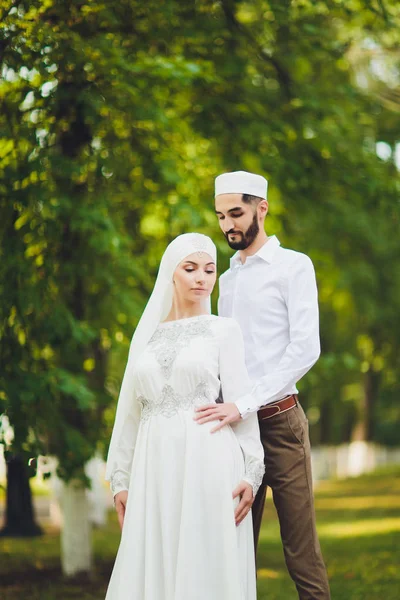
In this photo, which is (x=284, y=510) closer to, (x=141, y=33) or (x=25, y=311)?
(x=25, y=311)

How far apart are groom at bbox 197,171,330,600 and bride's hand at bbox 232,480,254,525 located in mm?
274

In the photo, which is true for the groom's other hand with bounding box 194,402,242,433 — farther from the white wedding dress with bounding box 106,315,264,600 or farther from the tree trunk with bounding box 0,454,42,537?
the tree trunk with bounding box 0,454,42,537

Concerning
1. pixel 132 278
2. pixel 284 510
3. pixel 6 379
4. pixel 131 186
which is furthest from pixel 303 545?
pixel 131 186

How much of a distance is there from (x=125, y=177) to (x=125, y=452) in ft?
16.5

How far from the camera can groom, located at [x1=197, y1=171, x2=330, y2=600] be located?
180 inches

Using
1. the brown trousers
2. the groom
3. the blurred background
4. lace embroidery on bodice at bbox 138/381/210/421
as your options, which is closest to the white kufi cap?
the groom

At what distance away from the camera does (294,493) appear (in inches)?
183

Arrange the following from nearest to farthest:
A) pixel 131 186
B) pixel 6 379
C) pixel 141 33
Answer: pixel 6 379
pixel 141 33
pixel 131 186

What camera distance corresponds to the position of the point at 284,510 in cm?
466

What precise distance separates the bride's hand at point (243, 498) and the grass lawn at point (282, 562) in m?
4.24

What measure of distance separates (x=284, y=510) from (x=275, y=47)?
595 centimetres

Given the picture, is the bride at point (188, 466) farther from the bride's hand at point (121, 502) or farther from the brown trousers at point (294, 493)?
the brown trousers at point (294, 493)

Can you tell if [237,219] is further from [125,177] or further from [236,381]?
[125,177]

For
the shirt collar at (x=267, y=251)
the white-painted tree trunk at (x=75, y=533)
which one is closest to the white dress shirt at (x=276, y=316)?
the shirt collar at (x=267, y=251)
